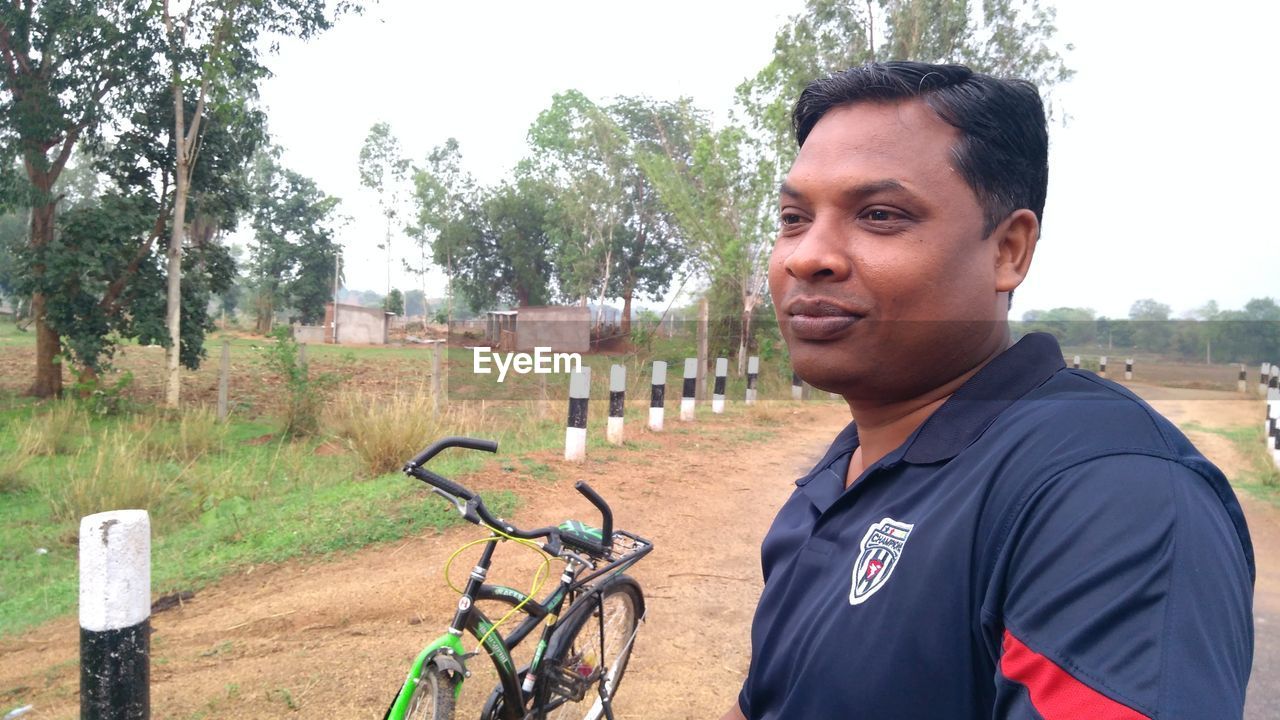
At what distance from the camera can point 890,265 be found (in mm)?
1115

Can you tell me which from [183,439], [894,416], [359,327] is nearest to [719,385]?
[183,439]

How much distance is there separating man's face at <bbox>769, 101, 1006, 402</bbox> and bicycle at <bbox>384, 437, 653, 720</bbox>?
4.50ft

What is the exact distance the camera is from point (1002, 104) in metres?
1.15

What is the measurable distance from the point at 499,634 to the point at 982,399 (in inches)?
84.9

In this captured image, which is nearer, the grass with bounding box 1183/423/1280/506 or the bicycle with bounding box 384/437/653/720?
the bicycle with bounding box 384/437/653/720

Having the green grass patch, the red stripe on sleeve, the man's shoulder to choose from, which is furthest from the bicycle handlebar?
the green grass patch

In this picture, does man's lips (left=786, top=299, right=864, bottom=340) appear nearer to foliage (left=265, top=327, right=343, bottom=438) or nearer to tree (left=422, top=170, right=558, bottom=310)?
foliage (left=265, top=327, right=343, bottom=438)

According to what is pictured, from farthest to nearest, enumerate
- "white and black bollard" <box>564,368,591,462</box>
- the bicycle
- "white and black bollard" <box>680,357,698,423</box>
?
"white and black bollard" <box>680,357,698,423</box> → "white and black bollard" <box>564,368,591,462</box> → the bicycle

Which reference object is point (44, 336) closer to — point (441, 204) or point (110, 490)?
point (110, 490)

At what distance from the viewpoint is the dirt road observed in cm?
337

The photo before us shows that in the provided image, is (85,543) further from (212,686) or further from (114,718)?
(212,686)

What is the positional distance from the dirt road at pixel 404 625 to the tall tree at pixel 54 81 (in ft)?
39.6

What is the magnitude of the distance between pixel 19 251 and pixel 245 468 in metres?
9.09

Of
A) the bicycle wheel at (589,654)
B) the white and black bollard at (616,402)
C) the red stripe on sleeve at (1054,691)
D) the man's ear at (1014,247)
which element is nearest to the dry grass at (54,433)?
the white and black bollard at (616,402)
